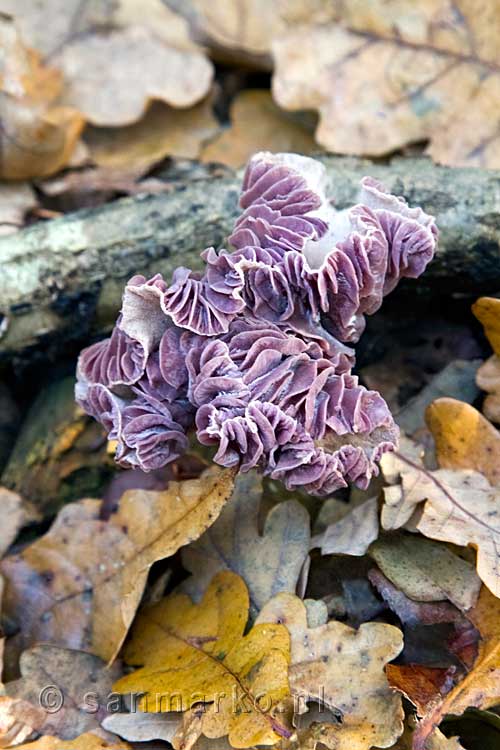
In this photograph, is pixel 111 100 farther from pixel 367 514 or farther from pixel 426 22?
pixel 367 514

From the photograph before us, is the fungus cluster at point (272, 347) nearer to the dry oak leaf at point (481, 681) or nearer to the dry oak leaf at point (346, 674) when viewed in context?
the dry oak leaf at point (346, 674)

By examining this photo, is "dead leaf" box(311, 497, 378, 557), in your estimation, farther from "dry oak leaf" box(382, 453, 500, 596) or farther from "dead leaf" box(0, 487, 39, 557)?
"dead leaf" box(0, 487, 39, 557)

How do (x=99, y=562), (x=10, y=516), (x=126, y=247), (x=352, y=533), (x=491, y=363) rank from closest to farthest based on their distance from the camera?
1. (x=352, y=533)
2. (x=99, y=562)
3. (x=491, y=363)
4. (x=10, y=516)
5. (x=126, y=247)

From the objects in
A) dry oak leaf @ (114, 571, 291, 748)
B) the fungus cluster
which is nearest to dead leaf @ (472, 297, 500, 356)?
the fungus cluster

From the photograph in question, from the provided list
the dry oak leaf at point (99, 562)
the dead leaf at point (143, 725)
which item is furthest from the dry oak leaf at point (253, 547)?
the dead leaf at point (143, 725)

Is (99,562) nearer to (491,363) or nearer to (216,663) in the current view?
(216,663)

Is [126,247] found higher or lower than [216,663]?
higher

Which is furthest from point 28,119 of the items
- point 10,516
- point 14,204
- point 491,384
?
point 491,384
